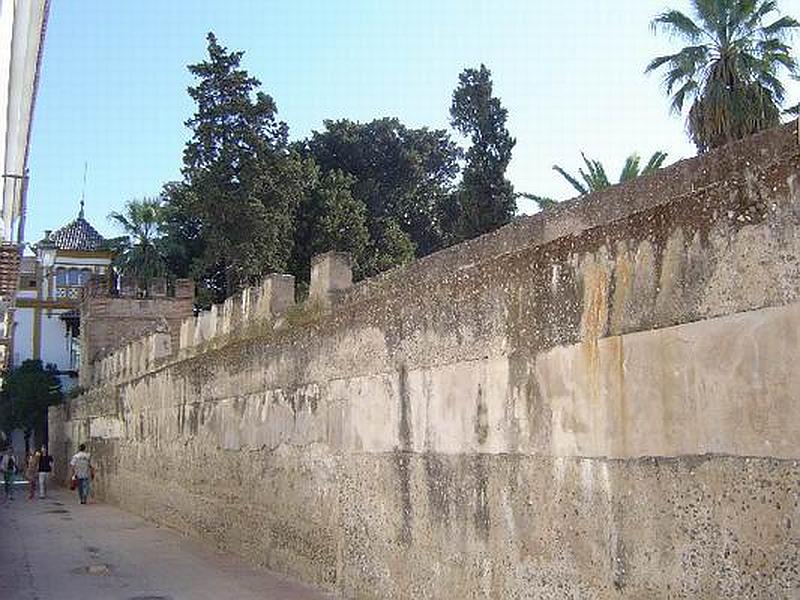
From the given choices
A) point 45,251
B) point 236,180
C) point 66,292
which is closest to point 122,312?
point 236,180

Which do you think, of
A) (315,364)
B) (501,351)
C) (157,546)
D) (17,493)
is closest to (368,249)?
(17,493)

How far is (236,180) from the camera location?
38.3 m

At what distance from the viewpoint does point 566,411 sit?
493 centimetres

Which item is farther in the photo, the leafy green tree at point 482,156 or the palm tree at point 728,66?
the leafy green tree at point 482,156

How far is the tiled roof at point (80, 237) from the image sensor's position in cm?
5741

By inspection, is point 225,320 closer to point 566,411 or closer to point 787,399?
point 566,411

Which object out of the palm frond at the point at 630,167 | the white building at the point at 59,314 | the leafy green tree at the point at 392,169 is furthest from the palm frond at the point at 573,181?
the white building at the point at 59,314

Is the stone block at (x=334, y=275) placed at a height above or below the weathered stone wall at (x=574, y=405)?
above

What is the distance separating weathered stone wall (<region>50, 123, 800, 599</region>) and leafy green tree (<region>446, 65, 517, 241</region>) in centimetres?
2776

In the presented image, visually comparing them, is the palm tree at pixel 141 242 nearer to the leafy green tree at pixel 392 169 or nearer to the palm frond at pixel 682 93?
the leafy green tree at pixel 392 169

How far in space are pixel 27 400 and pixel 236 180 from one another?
20770mm

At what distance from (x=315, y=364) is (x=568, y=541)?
13.6 feet

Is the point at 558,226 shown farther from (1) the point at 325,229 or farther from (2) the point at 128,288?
(1) the point at 325,229

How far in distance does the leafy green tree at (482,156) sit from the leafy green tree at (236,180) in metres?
7.12
